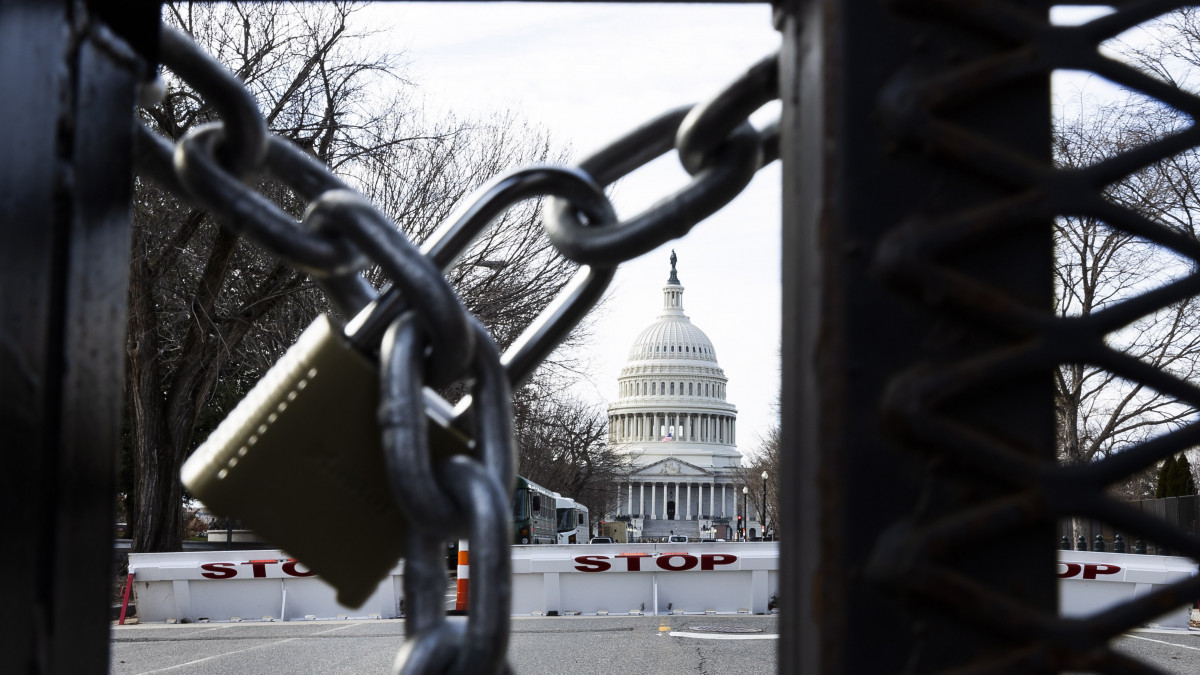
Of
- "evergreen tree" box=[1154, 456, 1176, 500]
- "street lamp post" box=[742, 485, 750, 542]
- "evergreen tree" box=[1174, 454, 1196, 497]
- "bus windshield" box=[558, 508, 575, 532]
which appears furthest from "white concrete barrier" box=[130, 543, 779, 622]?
"street lamp post" box=[742, 485, 750, 542]

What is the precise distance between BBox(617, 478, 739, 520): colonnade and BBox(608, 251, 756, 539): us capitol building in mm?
84

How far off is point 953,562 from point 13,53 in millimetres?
599

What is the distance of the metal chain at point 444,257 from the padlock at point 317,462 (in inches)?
1.1

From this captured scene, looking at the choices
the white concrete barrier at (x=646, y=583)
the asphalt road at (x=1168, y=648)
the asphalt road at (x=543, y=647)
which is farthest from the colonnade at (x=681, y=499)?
the asphalt road at (x=1168, y=648)

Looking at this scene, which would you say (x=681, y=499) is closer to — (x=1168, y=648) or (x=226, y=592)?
(x=226, y=592)

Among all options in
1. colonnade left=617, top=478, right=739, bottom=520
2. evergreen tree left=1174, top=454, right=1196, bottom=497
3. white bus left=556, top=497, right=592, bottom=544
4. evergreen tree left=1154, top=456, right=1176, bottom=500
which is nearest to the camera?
evergreen tree left=1174, top=454, right=1196, bottom=497

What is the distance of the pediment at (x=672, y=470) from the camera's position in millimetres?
99875

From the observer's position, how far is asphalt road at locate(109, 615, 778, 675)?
8.83 m

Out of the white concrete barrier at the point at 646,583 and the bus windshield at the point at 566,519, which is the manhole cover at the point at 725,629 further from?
the bus windshield at the point at 566,519

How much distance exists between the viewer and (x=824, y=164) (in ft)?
2.18

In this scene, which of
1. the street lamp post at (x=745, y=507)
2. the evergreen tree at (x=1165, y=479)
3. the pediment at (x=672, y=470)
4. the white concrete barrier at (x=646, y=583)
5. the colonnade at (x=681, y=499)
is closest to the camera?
the white concrete barrier at (x=646, y=583)

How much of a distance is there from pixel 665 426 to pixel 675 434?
116 cm

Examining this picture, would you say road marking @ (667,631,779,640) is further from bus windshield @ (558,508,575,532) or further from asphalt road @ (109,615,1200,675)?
bus windshield @ (558,508,575,532)

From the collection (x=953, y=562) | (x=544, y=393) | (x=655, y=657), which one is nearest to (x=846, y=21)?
(x=953, y=562)
